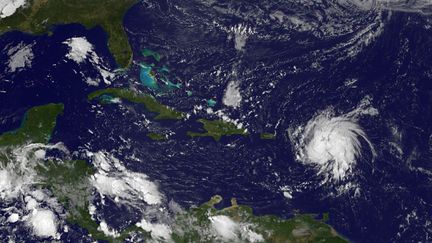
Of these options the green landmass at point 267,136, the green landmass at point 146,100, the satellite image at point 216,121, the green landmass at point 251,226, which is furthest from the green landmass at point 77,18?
the green landmass at point 251,226

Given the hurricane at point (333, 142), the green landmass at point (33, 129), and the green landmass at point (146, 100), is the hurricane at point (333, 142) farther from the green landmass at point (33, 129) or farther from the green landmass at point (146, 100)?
the green landmass at point (33, 129)

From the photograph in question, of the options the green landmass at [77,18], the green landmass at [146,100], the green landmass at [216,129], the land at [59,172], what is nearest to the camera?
the land at [59,172]

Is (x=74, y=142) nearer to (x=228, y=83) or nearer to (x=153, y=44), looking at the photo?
(x=153, y=44)

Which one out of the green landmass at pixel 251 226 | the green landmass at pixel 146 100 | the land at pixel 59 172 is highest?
the green landmass at pixel 146 100

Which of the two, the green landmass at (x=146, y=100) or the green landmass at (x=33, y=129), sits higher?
the green landmass at (x=146, y=100)

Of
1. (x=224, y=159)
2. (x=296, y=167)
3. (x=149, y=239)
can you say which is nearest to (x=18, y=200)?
(x=149, y=239)

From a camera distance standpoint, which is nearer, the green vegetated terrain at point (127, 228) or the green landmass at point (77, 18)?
the green vegetated terrain at point (127, 228)

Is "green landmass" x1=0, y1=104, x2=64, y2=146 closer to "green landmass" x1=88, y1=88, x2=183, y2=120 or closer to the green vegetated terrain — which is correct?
the green vegetated terrain
